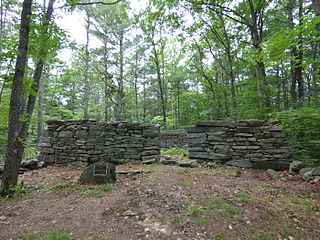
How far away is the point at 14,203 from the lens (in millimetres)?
2943

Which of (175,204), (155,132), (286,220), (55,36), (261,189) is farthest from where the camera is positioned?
(155,132)

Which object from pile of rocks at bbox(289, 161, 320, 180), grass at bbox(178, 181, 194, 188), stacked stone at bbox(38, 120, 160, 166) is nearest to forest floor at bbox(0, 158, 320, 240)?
grass at bbox(178, 181, 194, 188)

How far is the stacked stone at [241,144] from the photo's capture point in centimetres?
468

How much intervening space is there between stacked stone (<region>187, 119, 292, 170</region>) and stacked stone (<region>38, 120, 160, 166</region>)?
175 cm

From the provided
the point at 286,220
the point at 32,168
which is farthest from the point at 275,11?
the point at 32,168

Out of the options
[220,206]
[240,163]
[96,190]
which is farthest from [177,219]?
[240,163]

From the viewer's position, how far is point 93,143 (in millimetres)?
5621

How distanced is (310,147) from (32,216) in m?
7.03

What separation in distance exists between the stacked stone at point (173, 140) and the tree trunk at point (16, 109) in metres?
7.41

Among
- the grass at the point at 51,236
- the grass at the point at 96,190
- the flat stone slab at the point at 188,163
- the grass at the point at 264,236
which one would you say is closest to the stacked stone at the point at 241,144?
the flat stone slab at the point at 188,163

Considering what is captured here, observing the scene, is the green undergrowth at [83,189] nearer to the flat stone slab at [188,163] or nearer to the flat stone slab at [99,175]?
the flat stone slab at [99,175]

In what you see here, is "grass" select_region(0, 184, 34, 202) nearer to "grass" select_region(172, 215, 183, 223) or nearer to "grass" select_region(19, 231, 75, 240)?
"grass" select_region(19, 231, 75, 240)

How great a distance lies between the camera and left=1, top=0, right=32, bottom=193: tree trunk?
318 cm

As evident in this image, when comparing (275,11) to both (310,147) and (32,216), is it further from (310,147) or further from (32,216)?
(32,216)
